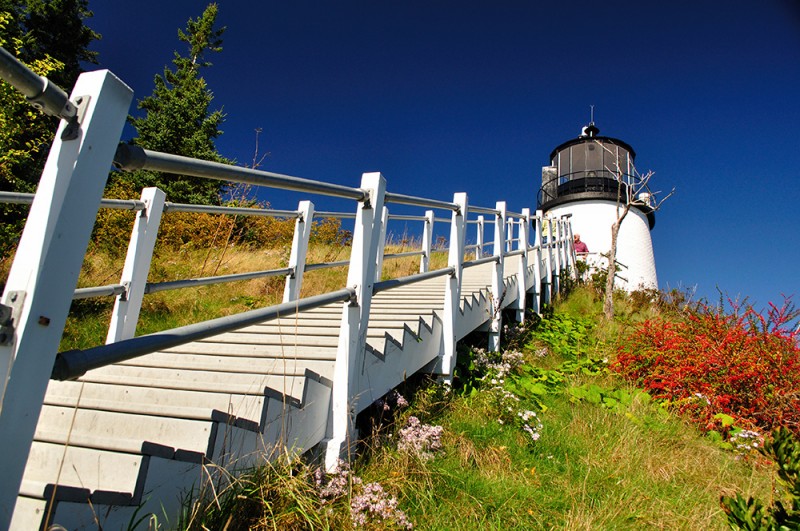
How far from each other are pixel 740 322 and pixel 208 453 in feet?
18.2

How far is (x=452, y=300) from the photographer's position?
135 inches

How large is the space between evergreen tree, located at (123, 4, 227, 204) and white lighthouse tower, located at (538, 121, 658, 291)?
39.3 ft

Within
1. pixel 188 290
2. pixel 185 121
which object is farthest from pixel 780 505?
pixel 185 121

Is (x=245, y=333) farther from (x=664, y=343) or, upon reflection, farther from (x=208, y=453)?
(x=664, y=343)

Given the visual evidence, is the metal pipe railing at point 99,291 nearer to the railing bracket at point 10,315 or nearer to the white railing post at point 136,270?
the white railing post at point 136,270

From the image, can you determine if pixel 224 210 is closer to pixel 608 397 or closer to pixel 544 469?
pixel 544 469

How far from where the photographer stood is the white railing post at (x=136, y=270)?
93.6 inches

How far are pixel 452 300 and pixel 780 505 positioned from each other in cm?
223

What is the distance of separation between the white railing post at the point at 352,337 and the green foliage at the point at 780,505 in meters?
1.41

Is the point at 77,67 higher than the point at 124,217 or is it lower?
higher

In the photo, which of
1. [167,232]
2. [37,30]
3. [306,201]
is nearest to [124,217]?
[167,232]

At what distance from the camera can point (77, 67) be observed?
1723 centimetres

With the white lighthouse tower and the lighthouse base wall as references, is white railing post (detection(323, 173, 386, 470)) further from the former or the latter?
the lighthouse base wall

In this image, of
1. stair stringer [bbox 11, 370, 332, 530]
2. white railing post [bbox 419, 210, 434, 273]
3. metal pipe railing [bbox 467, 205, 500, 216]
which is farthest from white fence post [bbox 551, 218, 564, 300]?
stair stringer [bbox 11, 370, 332, 530]
